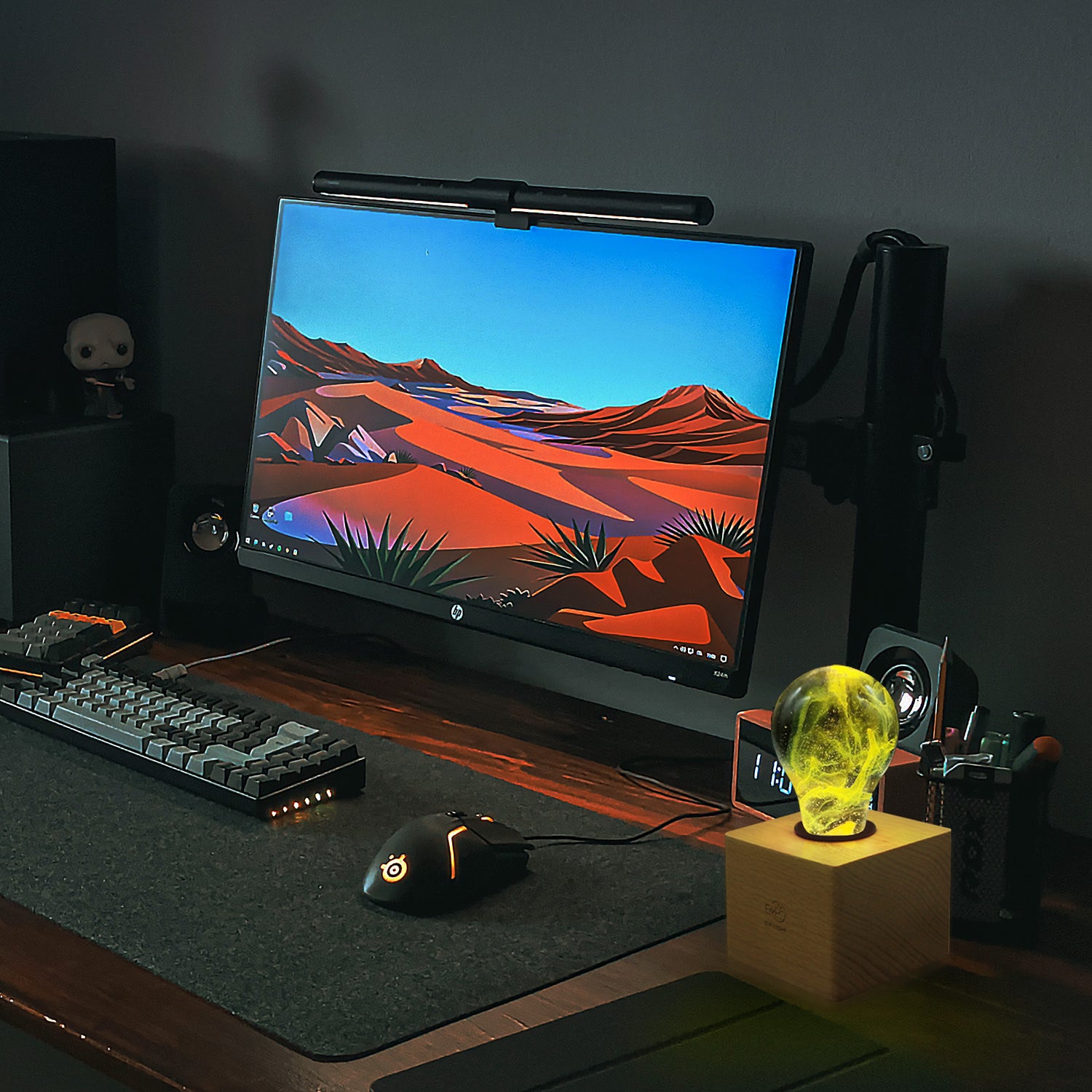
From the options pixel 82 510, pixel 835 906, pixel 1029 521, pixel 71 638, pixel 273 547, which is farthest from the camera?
pixel 82 510

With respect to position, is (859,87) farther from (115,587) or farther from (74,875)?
(115,587)

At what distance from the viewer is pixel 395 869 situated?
3.28 ft

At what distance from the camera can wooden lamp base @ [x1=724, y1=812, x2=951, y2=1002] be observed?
875mm

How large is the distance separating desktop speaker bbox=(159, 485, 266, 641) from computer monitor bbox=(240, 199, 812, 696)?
0.25ft

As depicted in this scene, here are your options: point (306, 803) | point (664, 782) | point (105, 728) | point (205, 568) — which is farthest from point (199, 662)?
point (664, 782)

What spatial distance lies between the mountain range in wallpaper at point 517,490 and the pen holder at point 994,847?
0.28 m

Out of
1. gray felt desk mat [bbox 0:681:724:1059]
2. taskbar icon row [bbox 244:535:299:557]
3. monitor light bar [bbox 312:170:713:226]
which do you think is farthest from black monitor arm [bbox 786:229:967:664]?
taskbar icon row [bbox 244:535:299:557]

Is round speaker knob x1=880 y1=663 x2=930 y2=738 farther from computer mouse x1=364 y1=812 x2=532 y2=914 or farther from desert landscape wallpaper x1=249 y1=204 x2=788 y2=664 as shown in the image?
computer mouse x1=364 y1=812 x2=532 y2=914

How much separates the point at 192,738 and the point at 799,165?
2.38 feet

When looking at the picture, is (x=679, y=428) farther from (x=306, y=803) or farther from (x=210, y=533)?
(x=210, y=533)


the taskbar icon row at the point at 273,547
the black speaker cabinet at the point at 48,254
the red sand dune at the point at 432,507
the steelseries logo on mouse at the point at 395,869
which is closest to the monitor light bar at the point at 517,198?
the red sand dune at the point at 432,507

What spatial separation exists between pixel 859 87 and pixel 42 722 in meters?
0.90

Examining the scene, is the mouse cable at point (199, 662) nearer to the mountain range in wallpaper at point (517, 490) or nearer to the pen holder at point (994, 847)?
the mountain range in wallpaper at point (517, 490)

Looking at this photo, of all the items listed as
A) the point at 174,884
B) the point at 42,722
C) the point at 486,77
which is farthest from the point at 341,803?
the point at 486,77
